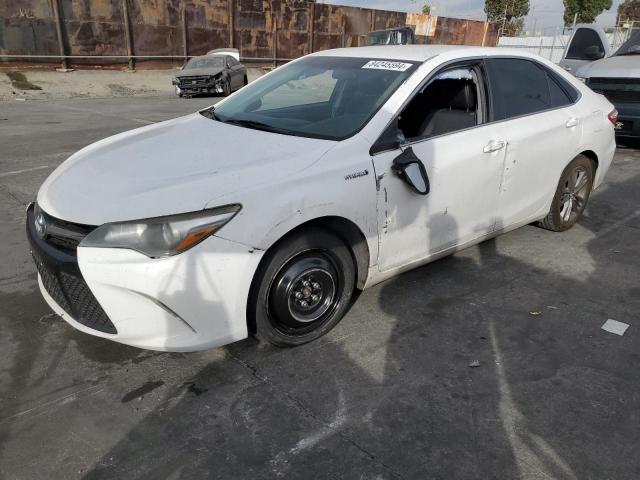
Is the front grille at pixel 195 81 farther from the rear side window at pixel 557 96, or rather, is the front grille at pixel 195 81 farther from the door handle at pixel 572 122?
the door handle at pixel 572 122

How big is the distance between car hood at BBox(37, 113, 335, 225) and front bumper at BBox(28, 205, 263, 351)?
0.70 feet

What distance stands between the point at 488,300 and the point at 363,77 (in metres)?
1.77

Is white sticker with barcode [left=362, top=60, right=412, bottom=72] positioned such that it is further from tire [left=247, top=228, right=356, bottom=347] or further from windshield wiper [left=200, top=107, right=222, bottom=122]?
tire [left=247, top=228, right=356, bottom=347]

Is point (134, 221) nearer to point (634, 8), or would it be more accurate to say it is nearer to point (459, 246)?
point (459, 246)

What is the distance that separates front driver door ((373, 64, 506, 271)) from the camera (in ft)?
10.5

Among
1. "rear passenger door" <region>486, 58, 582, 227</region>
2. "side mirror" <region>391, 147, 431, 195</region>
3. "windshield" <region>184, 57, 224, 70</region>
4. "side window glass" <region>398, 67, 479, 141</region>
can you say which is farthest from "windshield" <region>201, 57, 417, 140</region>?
"windshield" <region>184, 57, 224, 70</region>

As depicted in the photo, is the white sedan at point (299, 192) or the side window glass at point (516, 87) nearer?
the white sedan at point (299, 192)

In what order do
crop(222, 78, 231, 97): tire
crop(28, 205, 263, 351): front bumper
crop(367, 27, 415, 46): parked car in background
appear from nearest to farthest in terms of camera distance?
crop(28, 205, 263, 351): front bumper < crop(367, 27, 415, 46): parked car in background < crop(222, 78, 231, 97): tire

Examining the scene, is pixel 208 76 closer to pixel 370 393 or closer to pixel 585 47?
pixel 585 47

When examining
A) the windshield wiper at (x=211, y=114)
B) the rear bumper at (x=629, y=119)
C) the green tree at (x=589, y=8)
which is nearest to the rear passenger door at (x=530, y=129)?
the windshield wiper at (x=211, y=114)

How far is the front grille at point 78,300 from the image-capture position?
102 inches

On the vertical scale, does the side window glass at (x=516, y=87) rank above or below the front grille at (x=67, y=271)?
above

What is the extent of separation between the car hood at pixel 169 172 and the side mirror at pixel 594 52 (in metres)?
8.62

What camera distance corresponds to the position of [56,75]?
19.4 metres
